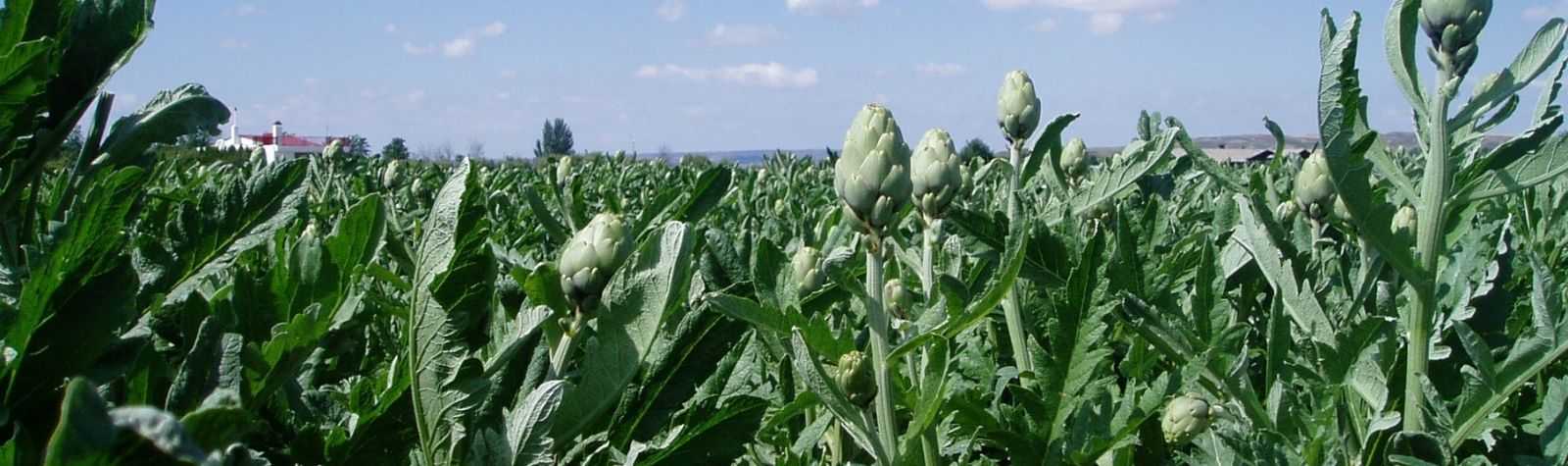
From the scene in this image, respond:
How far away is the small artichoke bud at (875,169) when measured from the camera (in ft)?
4.07

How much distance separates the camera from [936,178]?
141 cm

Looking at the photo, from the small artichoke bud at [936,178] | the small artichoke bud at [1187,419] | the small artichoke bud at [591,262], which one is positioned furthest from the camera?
the small artichoke bud at [1187,419]

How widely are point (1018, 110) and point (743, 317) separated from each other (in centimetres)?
105

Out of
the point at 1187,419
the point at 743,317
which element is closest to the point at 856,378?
the point at 743,317

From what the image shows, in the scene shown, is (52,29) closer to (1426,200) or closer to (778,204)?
(1426,200)

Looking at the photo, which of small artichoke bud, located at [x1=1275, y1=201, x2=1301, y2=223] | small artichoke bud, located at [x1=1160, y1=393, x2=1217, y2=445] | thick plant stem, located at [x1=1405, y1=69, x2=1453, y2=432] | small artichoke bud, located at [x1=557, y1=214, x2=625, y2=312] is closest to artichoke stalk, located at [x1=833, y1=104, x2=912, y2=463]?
small artichoke bud, located at [x1=557, y1=214, x2=625, y2=312]

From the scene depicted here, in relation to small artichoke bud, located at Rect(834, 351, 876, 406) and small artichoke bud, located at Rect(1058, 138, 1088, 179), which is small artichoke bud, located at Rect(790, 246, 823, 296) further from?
small artichoke bud, located at Rect(1058, 138, 1088, 179)

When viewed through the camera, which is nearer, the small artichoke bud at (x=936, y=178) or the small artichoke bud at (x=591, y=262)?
the small artichoke bud at (x=591, y=262)

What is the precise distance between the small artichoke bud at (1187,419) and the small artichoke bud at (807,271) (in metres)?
0.49

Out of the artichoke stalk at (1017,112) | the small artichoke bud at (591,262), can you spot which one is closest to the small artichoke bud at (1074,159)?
the artichoke stalk at (1017,112)

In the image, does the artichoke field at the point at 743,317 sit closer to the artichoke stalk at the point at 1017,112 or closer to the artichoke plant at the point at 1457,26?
the artichoke plant at the point at 1457,26

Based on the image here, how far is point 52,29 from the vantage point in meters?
1.07

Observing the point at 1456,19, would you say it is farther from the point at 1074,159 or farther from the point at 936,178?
the point at 1074,159

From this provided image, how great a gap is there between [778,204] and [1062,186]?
2369 mm
